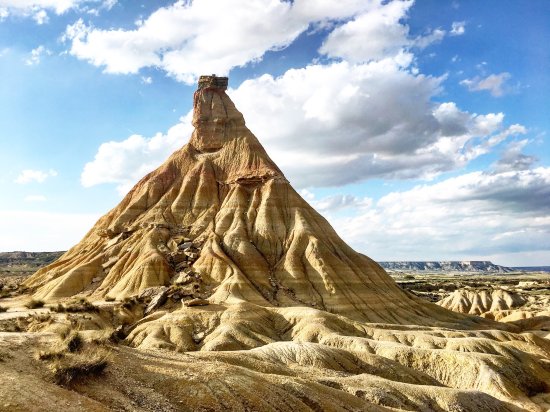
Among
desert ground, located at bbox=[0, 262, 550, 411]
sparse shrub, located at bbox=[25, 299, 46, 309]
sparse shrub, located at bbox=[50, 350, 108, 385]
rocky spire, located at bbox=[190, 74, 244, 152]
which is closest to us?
sparse shrub, located at bbox=[50, 350, 108, 385]

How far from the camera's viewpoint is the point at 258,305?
63.7 metres

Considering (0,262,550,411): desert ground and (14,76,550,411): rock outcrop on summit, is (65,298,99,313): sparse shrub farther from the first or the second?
(14,76,550,411): rock outcrop on summit

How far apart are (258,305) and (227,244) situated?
18.5 metres

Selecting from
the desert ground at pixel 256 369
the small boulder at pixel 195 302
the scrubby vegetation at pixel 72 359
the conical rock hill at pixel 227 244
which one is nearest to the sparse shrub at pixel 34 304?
the desert ground at pixel 256 369

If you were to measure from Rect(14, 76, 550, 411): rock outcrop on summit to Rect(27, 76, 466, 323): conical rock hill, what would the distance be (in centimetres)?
28

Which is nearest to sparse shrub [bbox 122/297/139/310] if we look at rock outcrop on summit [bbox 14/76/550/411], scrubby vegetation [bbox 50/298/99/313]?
rock outcrop on summit [bbox 14/76/550/411]

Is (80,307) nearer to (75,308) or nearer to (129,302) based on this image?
(75,308)

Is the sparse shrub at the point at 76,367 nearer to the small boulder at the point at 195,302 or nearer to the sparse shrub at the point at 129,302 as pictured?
the small boulder at the point at 195,302

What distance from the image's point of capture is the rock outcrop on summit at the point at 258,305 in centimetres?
2830

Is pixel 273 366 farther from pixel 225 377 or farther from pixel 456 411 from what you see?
pixel 456 411

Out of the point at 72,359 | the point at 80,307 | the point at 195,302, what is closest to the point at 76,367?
the point at 72,359

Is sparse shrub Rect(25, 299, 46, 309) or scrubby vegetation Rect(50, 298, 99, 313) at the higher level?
scrubby vegetation Rect(50, 298, 99, 313)

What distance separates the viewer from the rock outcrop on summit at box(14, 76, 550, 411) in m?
28.3

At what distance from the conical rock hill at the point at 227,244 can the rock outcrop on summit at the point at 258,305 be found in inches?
11.1
